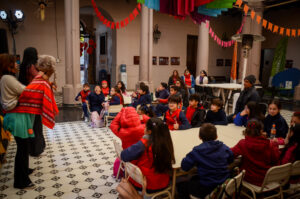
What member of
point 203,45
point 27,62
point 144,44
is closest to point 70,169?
point 27,62

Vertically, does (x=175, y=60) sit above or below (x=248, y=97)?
above

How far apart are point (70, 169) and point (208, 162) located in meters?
2.75

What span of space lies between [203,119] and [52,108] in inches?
107

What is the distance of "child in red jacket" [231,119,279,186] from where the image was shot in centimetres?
283

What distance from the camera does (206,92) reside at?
980 centimetres

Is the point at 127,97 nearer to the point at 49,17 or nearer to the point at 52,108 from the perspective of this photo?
the point at 52,108

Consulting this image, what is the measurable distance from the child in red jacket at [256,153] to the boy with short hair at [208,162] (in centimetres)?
34

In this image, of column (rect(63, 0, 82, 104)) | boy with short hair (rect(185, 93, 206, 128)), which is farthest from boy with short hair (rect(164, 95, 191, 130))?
column (rect(63, 0, 82, 104))

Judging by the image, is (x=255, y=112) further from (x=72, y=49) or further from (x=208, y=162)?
(x=72, y=49)

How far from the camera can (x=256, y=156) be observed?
113 inches

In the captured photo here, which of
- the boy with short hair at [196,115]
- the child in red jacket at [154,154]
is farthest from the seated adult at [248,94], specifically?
the child in red jacket at [154,154]

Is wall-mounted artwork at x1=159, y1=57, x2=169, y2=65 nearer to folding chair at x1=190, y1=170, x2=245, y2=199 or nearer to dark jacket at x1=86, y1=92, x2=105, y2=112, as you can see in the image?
dark jacket at x1=86, y1=92, x2=105, y2=112

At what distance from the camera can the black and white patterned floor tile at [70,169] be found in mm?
3601

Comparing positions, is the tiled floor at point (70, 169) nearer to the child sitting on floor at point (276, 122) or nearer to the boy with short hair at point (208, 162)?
the boy with short hair at point (208, 162)
